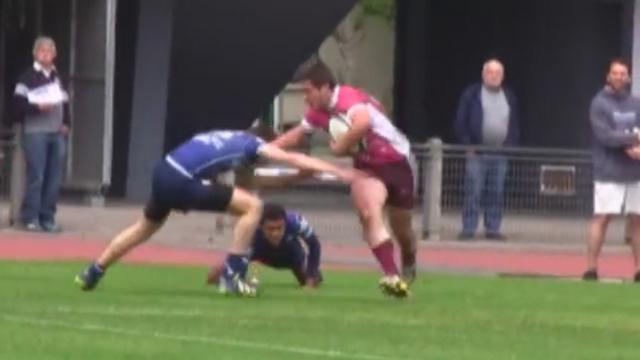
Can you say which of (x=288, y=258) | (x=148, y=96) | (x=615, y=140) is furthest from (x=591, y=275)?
(x=148, y=96)

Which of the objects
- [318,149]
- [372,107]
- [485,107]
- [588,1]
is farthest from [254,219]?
[588,1]

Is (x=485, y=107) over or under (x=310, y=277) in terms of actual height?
over

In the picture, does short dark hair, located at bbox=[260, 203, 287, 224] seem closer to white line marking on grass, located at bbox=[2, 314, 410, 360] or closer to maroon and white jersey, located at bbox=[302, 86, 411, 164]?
maroon and white jersey, located at bbox=[302, 86, 411, 164]

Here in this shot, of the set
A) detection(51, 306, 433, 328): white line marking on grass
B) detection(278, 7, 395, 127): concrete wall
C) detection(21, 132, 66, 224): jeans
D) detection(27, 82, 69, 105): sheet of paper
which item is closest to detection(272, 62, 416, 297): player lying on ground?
detection(51, 306, 433, 328): white line marking on grass

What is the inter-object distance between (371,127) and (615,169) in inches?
171

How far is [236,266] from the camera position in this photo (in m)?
16.3

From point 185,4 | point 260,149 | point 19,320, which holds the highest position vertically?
point 185,4

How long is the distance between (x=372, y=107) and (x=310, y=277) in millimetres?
1594

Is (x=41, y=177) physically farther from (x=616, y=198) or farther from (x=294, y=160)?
(x=294, y=160)

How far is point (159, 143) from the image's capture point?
29828mm

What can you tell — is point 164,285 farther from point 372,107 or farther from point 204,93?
point 204,93

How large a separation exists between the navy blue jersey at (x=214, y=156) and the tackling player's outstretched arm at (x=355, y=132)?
85cm

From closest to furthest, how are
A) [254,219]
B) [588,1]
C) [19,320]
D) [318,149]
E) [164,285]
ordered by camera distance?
[19,320]
[254,219]
[164,285]
[318,149]
[588,1]

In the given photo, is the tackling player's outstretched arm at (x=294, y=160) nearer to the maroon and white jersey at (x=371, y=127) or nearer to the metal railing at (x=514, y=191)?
the maroon and white jersey at (x=371, y=127)
